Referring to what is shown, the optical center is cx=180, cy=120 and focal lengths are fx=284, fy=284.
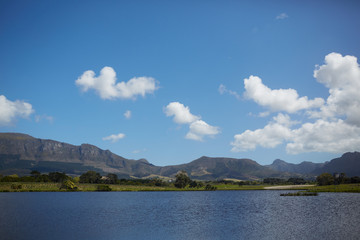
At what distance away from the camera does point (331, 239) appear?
4491 cm

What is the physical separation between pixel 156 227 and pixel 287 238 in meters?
24.9

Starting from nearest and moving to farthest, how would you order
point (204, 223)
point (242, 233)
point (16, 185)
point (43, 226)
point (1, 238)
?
1. point (1, 238)
2. point (242, 233)
3. point (43, 226)
4. point (204, 223)
5. point (16, 185)

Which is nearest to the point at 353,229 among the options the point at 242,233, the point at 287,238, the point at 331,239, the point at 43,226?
the point at 331,239

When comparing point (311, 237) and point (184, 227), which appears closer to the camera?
point (311, 237)

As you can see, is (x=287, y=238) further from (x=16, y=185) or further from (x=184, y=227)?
(x=16, y=185)

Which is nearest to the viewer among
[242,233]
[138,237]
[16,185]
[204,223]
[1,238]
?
[1,238]

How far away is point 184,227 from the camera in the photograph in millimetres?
58438

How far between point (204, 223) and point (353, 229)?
29.2m

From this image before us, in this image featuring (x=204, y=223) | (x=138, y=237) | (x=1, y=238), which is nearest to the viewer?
(x=1, y=238)

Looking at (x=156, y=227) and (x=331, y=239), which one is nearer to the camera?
(x=331, y=239)

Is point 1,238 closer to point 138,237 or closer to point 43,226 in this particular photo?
point 43,226

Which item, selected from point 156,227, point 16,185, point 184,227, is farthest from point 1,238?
point 16,185

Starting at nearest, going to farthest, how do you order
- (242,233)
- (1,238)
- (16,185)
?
(1,238) < (242,233) < (16,185)

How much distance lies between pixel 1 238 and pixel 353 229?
6078cm
